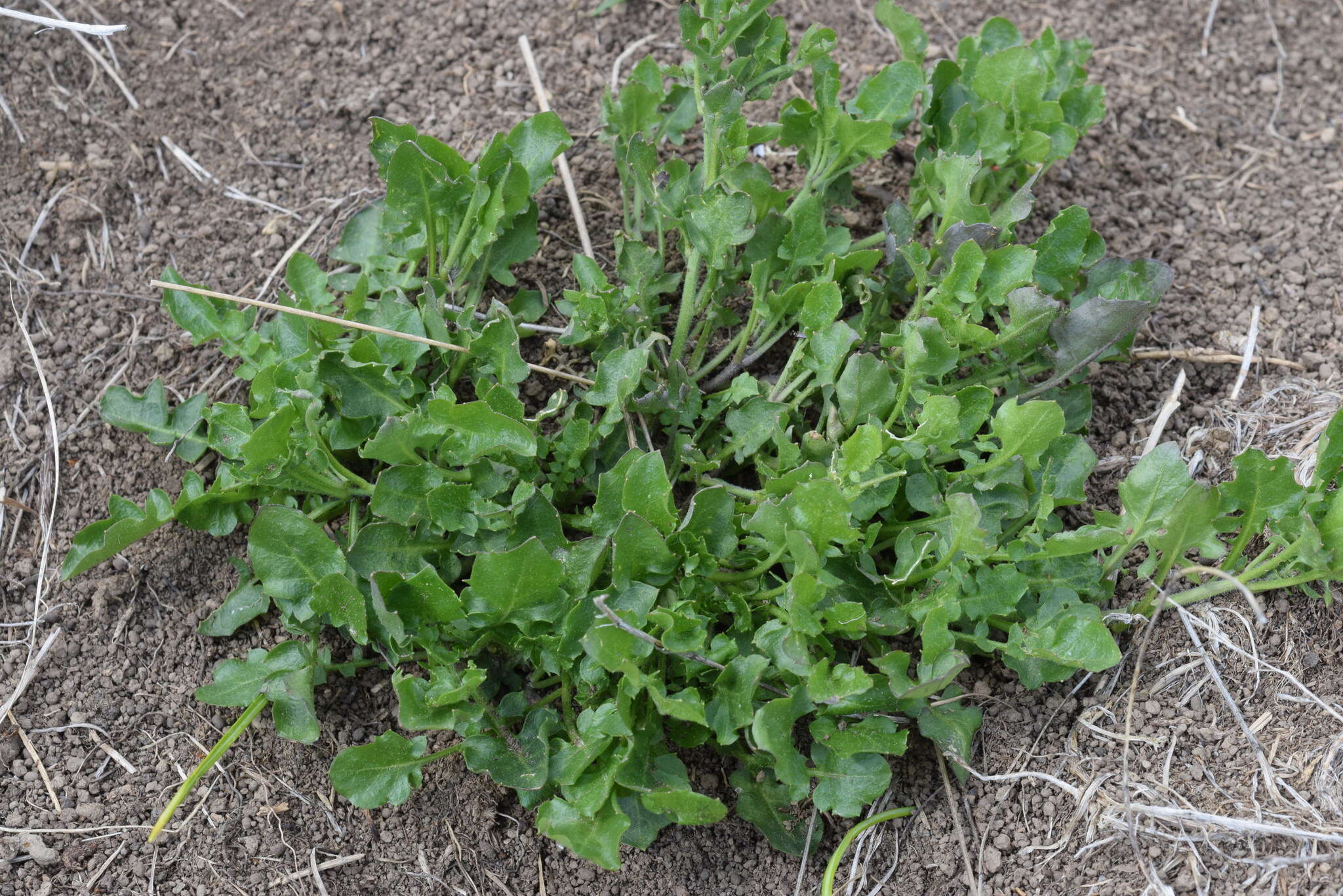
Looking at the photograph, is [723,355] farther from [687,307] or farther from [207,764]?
[207,764]

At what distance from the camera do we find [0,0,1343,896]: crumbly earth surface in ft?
6.39

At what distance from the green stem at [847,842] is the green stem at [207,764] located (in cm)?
103

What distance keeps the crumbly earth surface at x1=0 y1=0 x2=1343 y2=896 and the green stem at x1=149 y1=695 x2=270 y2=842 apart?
4 cm

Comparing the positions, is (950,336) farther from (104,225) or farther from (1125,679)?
(104,225)

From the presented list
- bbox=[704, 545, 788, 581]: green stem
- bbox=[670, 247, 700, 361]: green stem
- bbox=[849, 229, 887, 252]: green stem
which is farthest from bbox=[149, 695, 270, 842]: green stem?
bbox=[849, 229, 887, 252]: green stem

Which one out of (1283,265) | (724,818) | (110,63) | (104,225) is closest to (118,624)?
(104,225)

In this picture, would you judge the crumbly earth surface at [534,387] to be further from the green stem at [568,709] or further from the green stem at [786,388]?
the green stem at [786,388]

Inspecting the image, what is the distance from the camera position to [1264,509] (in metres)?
1.94

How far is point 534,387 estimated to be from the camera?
2383 millimetres

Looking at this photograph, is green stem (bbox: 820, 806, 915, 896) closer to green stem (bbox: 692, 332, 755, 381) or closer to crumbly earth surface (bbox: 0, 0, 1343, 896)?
crumbly earth surface (bbox: 0, 0, 1343, 896)

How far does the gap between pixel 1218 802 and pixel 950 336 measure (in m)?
0.90

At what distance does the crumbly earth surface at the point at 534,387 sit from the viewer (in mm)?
1946

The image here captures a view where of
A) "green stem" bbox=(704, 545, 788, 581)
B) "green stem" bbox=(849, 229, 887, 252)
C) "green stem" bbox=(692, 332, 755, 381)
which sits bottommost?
"green stem" bbox=(704, 545, 788, 581)

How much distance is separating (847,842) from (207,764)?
1116mm
